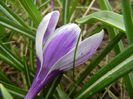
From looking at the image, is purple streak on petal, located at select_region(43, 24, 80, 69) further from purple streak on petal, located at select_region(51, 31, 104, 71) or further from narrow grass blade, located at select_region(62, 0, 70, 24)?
narrow grass blade, located at select_region(62, 0, 70, 24)

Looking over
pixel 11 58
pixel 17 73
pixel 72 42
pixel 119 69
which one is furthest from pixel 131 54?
pixel 17 73

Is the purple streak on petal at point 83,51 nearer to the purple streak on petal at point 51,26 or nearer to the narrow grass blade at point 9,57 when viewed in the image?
the purple streak on petal at point 51,26

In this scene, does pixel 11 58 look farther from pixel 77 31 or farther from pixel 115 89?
pixel 115 89

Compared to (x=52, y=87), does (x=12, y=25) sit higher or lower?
higher

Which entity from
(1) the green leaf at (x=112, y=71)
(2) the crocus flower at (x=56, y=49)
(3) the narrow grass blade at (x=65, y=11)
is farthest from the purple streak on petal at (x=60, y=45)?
(3) the narrow grass blade at (x=65, y=11)

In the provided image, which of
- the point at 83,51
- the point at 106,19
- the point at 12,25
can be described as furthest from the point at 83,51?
the point at 12,25

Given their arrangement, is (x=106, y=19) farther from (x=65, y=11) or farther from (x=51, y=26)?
(x=65, y=11)

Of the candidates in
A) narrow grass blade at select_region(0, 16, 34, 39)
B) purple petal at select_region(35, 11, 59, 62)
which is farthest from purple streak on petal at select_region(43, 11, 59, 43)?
narrow grass blade at select_region(0, 16, 34, 39)
